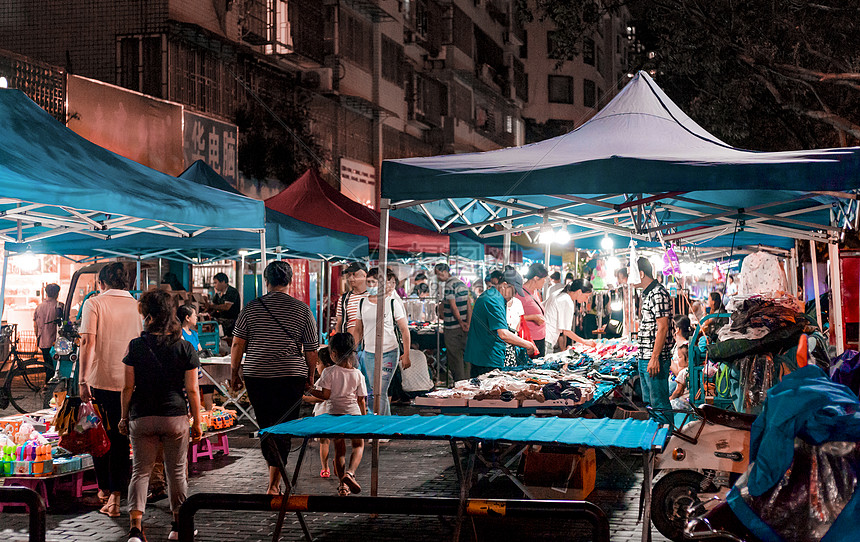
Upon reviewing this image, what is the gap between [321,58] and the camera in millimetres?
25109

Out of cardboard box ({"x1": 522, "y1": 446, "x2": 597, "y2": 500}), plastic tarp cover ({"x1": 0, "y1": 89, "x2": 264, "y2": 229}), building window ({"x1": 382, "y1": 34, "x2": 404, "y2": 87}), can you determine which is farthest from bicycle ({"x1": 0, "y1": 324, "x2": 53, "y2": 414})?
building window ({"x1": 382, "y1": 34, "x2": 404, "y2": 87})

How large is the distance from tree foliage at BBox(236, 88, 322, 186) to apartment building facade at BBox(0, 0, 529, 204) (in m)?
0.25

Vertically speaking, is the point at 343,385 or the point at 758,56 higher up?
the point at 758,56

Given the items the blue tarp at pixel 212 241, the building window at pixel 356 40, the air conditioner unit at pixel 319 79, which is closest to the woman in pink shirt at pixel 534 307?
the blue tarp at pixel 212 241

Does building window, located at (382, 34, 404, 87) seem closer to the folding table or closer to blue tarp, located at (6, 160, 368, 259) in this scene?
blue tarp, located at (6, 160, 368, 259)

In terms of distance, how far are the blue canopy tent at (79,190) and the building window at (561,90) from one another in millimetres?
47312

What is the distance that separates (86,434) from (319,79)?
2027cm

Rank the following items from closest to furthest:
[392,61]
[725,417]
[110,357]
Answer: [725,417] < [110,357] < [392,61]

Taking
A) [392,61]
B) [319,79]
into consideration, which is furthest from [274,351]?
[392,61]

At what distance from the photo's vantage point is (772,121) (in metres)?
21.9

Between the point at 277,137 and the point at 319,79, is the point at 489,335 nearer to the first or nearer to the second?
the point at 277,137

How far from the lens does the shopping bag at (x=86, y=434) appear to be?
6.80m

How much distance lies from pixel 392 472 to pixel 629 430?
368 centimetres

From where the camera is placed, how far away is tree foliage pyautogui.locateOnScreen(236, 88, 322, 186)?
864 inches
